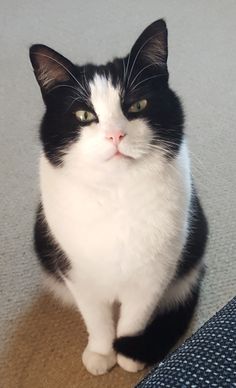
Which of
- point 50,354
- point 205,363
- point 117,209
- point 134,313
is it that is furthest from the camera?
point 50,354

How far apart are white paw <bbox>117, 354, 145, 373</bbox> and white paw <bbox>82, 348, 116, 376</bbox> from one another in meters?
0.02

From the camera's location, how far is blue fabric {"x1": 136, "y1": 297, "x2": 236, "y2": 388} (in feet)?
1.79

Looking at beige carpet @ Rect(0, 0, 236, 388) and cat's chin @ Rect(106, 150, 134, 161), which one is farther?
beige carpet @ Rect(0, 0, 236, 388)

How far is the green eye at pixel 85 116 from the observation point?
81 centimetres

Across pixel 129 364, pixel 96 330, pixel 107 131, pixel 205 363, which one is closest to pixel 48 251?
pixel 96 330

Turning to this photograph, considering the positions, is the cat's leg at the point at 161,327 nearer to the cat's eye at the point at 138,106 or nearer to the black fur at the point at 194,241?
the black fur at the point at 194,241

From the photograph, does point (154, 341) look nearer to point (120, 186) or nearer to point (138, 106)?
point (120, 186)

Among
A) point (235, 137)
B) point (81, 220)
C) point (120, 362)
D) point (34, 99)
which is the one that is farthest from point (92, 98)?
point (34, 99)

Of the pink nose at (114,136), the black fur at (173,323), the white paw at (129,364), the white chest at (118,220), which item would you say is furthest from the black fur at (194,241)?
the pink nose at (114,136)

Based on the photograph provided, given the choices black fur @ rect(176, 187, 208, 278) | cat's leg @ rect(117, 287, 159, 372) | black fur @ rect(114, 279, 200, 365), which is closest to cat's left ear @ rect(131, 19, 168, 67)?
black fur @ rect(176, 187, 208, 278)

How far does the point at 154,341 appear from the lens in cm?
105

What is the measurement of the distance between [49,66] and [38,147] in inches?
10.0

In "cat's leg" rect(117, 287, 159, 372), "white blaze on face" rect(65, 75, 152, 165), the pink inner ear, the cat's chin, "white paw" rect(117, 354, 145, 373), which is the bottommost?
"white paw" rect(117, 354, 145, 373)

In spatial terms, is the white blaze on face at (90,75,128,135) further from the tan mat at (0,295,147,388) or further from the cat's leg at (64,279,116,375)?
the tan mat at (0,295,147,388)
